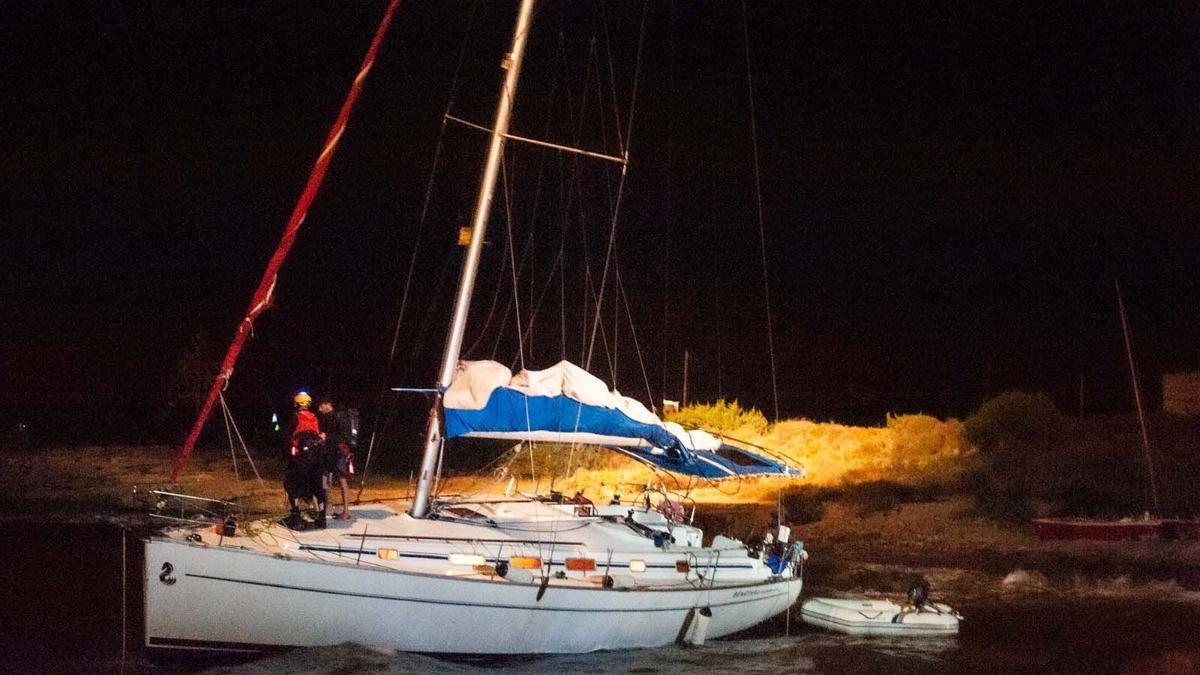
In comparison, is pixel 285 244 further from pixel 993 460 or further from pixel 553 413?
pixel 993 460

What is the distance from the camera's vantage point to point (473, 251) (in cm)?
1703

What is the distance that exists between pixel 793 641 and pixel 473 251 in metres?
7.22

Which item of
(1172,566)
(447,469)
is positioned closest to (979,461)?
(1172,566)

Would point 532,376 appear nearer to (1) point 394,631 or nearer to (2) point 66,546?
(1) point 394,631

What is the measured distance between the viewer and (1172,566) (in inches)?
1013

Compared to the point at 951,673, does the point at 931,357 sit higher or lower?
higher

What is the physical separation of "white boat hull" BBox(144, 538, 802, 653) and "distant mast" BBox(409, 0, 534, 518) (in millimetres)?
1832

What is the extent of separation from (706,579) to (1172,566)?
40.9 ft

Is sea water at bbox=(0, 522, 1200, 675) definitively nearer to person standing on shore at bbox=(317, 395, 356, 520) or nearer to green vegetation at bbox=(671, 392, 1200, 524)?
person standing on shore at bbox=(317, 395, 356, 520)

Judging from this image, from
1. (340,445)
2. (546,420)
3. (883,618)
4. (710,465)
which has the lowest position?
(883,618)

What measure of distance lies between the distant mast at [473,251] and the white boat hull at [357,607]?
1832 millimetres

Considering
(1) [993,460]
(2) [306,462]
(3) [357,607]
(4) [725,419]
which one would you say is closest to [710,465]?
(2) [306,462]

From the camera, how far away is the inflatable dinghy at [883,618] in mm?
19359

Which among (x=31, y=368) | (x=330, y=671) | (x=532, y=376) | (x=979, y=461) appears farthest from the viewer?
(x=31, y=368)
